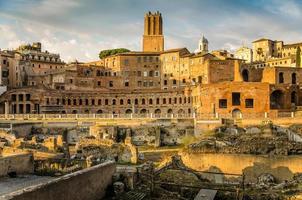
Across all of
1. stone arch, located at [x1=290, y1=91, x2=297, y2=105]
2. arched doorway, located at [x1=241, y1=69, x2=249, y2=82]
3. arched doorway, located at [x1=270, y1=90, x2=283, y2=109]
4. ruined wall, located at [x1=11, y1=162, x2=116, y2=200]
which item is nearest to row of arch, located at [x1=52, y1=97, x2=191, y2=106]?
arched doorway, located at [x1=241, y1=69, x2=249, y2=82]

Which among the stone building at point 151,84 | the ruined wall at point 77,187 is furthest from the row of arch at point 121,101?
the ruined wall at point 77,187

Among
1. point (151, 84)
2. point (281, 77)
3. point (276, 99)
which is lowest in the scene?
point (276, 99)

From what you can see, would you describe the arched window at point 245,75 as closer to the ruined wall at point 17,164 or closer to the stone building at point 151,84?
the stone building at point 151,84

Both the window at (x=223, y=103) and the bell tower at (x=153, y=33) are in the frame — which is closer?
the window at (x=223, y=103)

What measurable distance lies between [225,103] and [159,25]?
165ft

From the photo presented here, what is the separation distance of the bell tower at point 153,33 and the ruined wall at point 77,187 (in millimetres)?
85562

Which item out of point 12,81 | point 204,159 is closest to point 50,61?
point 12,81

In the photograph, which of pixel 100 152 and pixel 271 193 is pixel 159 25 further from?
pixel 271 193

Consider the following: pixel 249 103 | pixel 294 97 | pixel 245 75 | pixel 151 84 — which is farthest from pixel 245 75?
pixel 151 84

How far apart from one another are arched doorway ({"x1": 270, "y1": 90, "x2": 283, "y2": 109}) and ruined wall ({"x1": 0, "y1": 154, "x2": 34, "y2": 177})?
4376 cm

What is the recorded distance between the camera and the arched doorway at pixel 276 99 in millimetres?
57941

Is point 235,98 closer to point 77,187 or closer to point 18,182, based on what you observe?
point 18,182

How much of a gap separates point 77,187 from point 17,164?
8960mm

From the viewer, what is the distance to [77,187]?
13.7 m
